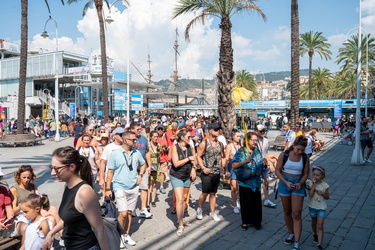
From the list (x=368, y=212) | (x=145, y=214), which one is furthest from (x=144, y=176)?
(x=368, y=212)

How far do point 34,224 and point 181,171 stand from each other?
2343 millimetres

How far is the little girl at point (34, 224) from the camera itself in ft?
11.3

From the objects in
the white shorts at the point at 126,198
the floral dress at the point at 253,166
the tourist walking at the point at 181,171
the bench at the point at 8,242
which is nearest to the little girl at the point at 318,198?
the floral dress at the point at 253,166

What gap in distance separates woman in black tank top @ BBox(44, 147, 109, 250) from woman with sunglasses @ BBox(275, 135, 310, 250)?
9.73 ft

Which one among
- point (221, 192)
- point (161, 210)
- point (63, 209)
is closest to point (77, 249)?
point (63, 209)

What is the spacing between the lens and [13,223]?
387 cm

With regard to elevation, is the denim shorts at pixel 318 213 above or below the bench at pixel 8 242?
above

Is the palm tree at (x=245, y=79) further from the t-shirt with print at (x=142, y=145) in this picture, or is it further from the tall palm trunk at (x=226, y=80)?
the t-shirt with print at (x=142, y=145)

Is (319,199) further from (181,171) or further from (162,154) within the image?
(162,154)

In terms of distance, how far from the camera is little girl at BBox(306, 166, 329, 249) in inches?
170

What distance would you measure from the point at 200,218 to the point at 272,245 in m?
1.57

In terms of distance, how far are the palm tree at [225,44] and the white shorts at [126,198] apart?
504cm

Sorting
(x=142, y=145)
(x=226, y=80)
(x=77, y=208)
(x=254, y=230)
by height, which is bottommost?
(x=254, y=230)

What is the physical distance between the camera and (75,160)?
2.46 meters
